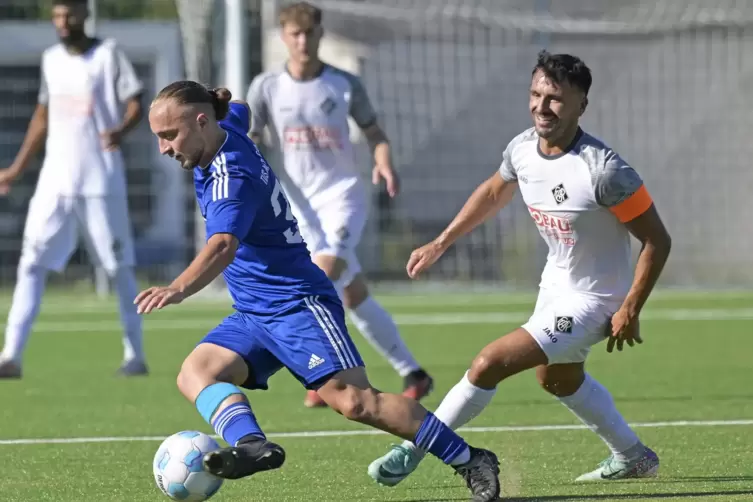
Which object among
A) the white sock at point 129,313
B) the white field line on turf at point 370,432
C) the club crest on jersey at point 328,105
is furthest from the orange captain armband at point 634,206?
the white sock at point 129,313

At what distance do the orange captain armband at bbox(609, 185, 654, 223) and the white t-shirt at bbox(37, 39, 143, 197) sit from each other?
4.84 meters

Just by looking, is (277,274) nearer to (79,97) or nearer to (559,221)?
(559,221)

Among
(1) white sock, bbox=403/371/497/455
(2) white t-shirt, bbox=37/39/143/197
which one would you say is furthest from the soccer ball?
(2) white t-shirt, bbox=37/39/143/197

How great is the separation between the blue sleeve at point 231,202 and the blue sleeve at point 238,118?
52 centimetres

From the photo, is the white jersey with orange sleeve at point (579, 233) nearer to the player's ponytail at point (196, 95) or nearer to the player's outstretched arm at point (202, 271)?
the player's ponytail at point (196, 95)

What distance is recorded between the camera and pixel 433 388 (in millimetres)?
8742

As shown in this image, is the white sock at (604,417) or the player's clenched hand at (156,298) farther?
the white sock at (604,417)

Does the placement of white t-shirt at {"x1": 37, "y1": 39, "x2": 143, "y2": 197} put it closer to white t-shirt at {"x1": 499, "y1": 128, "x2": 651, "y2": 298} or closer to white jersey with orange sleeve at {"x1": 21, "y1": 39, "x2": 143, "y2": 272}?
white jersey with orange sleeve at {"x1": 21, "y1": 39, "x2": 143, "y2": 272}

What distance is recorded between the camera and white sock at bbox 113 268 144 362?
9461 millimetres

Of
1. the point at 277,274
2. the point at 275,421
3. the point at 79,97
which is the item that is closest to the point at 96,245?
the point at 79,97

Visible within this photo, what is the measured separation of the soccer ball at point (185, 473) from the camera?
489 cm

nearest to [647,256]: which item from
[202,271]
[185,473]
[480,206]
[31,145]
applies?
[480,206]

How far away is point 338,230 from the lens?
834 cm

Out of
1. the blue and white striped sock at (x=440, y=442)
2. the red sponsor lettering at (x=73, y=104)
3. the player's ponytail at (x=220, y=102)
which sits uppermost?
the player's ponytail at (x=220, y=102)
